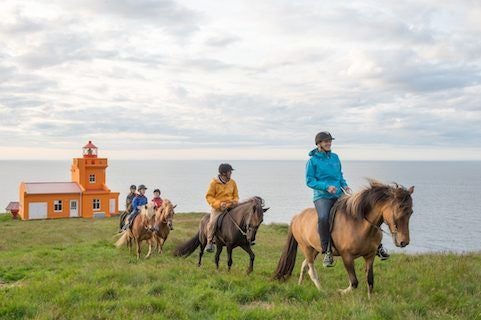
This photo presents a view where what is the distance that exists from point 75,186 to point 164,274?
47.4 m

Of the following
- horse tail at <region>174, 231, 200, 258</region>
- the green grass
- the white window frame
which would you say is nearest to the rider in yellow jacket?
the green grass

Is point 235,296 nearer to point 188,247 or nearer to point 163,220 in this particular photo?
point 188,247

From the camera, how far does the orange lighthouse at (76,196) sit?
50438mm

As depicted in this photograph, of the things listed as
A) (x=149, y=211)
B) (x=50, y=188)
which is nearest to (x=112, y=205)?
(x=50, y=188)

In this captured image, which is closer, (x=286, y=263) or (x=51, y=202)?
(x=286, y=263)

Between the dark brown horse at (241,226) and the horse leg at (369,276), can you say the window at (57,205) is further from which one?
the horse leg at (369,276)

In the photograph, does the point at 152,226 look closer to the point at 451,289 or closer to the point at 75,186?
the point at 451,289

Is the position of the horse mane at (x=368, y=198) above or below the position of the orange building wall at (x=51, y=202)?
above

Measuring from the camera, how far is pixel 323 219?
927cm

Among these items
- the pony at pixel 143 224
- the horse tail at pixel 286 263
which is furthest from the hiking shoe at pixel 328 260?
the pony at pixel 143 224

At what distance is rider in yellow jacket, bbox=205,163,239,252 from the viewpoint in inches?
502

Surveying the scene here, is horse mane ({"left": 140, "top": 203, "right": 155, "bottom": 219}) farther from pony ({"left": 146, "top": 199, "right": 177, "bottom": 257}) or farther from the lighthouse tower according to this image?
the lighthouse tower

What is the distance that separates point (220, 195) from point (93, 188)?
45.0 metres

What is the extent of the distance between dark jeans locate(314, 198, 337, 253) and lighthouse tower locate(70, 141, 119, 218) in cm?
4732
